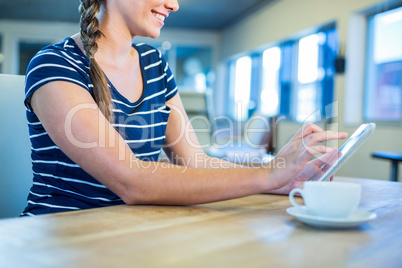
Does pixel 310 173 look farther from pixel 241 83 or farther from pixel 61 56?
pixel 241 83

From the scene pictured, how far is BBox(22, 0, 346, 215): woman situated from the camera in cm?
70

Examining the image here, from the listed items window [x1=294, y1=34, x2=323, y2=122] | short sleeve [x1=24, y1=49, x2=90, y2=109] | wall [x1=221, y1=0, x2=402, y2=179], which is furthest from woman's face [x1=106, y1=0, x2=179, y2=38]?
window [x1=294, y1=34, x2=323, y2=122]

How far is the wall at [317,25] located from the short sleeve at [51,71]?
2.75 metres

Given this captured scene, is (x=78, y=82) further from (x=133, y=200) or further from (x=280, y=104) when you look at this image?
(x=280, y=104)

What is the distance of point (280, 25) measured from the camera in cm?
614

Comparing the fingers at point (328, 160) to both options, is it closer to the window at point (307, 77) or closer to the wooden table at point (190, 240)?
the wooden table at point (190, 240)

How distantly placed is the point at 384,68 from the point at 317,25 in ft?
4.24

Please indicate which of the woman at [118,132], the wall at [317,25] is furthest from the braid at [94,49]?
the wall at [317,25]

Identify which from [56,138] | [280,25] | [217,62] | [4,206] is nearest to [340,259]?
[56,138]

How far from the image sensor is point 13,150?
101 cm

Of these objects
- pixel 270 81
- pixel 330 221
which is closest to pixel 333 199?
pixel 330 221

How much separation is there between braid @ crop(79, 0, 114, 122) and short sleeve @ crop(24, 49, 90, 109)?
0.11ft

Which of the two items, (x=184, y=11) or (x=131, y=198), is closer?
(x=131, y=198)

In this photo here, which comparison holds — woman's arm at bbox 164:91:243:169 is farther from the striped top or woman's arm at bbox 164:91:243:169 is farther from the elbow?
the elbow
